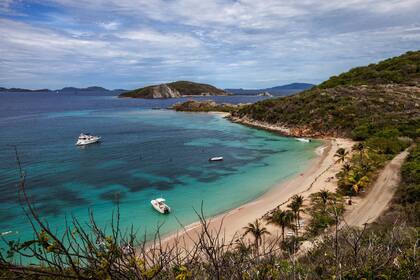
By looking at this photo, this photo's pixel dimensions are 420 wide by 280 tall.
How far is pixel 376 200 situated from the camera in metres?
31.4

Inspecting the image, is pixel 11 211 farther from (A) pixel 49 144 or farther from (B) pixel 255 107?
(B) pixel 255 107

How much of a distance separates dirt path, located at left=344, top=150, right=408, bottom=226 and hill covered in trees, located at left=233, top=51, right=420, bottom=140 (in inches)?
948

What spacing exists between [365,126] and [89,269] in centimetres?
7003

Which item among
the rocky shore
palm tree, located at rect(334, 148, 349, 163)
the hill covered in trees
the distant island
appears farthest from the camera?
the distant island

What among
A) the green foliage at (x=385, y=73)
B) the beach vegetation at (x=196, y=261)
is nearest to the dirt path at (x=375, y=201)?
the beach vegetation at (x=196, y=261)

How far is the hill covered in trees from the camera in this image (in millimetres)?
67637

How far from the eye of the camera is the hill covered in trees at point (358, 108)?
222 feet

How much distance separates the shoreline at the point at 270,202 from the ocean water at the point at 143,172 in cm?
135

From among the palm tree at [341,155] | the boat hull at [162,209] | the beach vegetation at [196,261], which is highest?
the beach vegetation at [196,261]

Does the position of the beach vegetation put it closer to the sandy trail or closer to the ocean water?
the ocean water

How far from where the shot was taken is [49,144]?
233ft

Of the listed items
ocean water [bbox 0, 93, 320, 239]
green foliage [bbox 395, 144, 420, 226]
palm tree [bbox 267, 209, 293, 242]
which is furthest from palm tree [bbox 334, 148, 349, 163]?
palm tree [bbox 267, 209, 293, 242]

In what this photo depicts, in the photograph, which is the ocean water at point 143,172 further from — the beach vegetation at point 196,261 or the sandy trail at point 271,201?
the beach vegetation at point 196,261

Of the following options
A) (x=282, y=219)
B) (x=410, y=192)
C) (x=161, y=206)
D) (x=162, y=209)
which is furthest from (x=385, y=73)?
(x=282, y=219)
